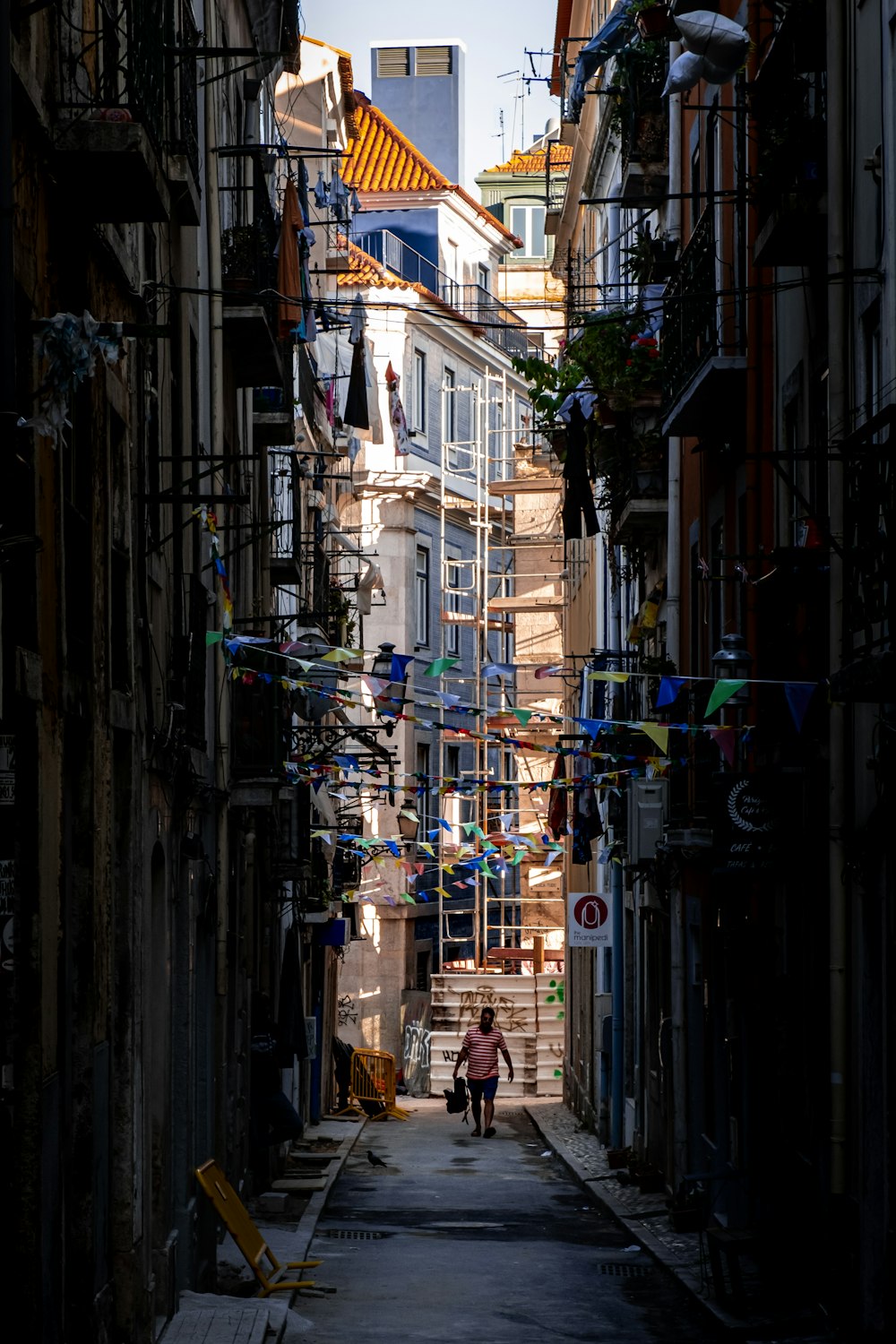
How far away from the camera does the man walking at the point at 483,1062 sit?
32500 millimetres

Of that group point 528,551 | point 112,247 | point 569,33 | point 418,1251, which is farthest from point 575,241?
point 112,247

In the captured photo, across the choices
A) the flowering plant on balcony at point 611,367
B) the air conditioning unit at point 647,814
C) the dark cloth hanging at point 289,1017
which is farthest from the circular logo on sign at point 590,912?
the flowering plant on balcony at point 611,367

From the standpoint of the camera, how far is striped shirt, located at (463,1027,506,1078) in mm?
32500

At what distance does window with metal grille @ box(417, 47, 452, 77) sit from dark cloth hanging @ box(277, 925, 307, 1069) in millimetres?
35789

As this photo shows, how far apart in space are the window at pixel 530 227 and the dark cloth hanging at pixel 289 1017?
4332 cm

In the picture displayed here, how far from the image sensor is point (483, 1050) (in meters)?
32.5

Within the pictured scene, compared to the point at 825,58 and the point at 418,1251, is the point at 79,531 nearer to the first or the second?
the point at 825,58

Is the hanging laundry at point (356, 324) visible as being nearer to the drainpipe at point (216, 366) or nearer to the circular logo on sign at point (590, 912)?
the circular logo on sign at point (590, 912)

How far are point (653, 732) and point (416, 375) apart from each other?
36665mm

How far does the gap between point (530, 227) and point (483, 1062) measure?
41437 millimetres

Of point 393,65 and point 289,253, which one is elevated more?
point 393,65

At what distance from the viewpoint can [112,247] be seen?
11.0 m

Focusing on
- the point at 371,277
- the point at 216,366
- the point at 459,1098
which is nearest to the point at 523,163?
the point at 371,277

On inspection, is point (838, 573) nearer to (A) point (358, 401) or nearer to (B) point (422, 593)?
(A) point (358, 401)
